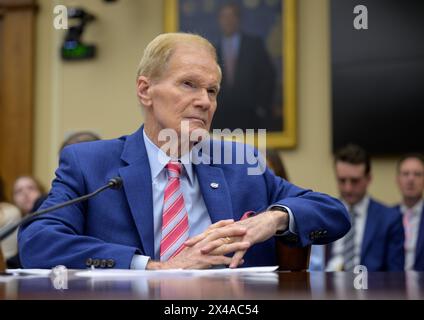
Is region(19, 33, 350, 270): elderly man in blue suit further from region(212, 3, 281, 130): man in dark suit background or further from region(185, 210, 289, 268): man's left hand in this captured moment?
region(212, 3, 281, 130): man in dark suit background

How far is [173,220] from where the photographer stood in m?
2.18

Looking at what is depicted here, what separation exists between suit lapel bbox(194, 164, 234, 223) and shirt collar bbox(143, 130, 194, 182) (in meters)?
0.03

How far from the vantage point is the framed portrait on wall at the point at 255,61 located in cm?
620

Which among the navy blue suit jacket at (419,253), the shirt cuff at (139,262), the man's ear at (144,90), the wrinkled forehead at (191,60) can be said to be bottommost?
the navy blue suit jacket at (419,253)

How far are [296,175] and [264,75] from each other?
0.85 m

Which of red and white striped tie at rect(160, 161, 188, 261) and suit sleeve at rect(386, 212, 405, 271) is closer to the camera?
red and white striped tie at rect(160, 161, 188, 261)

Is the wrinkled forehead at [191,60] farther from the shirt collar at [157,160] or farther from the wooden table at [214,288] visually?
the wooden table at [214,288]

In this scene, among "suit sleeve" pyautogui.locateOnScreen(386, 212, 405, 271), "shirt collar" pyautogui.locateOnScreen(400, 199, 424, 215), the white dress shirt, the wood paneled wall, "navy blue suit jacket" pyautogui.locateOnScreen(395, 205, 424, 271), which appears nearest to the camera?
"suit sleeve" pyautogui.locateOnScreen(386, 212, 405, 271)

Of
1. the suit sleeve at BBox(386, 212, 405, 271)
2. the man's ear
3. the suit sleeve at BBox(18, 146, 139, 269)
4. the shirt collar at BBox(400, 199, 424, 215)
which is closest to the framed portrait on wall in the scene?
the shirt collar at BBox(400, 199, 424, 215)

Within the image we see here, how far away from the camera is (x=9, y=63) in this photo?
23.7 feet

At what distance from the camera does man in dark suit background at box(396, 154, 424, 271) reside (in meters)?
4.90

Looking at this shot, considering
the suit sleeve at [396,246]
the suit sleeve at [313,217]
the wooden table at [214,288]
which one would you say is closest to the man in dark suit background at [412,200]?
the suit sleeve at [396,246]
